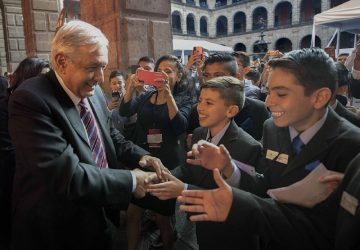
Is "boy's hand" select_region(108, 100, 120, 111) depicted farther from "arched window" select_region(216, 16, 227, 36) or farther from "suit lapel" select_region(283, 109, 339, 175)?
"arched window" select_region(216, 16, 227, 36)

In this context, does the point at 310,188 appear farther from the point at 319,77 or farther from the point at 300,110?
the point at 319,77

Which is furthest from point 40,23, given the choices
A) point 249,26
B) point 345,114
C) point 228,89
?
point 249,26

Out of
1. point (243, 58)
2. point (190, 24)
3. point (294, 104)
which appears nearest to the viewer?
point (294, 104)

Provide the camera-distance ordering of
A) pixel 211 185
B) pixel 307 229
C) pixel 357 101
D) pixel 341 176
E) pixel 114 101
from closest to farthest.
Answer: pixel 341 176
pixel 307 229
pixel 211 185
pixel 114 101
pixel 357 101

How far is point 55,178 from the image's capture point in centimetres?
141

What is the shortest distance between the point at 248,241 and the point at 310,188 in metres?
0.70

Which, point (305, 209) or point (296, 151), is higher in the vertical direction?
point (296, 151)

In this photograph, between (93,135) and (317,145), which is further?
(93,135)

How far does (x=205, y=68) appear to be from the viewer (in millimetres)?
2727

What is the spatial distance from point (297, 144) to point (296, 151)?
Result: 0.04 meters

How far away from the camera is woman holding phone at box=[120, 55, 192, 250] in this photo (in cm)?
264

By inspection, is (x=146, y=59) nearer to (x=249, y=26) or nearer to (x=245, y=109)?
(x=245, y=109)

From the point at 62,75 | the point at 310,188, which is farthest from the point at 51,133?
the point at 310,188

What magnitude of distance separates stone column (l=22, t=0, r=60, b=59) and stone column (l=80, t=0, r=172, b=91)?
3565mm
